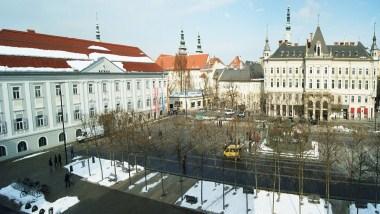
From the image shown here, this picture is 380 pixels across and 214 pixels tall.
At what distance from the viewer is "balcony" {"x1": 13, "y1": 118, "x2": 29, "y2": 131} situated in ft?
107

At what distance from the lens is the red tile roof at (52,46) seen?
35647 mm

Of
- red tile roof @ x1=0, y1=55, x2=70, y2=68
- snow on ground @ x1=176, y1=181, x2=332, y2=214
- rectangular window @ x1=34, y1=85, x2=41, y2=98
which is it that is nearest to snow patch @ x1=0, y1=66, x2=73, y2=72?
red tile roof @ x1=0, y1=55, x2=70, y2=68

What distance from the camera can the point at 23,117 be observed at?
110 feet

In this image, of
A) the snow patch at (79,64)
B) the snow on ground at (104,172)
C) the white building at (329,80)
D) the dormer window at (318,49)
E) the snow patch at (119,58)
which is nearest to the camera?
the snow on ground at (104,172)

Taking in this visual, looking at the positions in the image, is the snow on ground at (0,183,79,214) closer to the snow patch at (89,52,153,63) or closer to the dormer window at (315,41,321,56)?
the snow patch at (89,52,153,63)

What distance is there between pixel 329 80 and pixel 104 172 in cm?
4107

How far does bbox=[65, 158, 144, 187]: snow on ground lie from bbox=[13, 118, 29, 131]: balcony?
9.03 meters

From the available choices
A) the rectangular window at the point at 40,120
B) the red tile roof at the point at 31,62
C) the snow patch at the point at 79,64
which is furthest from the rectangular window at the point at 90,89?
the rectangular window at the point at 40,120

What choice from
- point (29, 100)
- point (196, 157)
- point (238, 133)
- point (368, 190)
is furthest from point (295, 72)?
point (29, 100)

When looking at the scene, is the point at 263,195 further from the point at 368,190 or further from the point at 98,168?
the point at 98,168

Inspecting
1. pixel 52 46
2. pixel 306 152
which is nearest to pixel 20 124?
pixel 52 46

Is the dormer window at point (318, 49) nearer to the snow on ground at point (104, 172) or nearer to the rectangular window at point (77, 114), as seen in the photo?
the snow on ground at point (104, 172)

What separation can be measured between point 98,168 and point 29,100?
14.2 m

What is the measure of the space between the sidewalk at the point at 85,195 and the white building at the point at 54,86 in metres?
6.22
